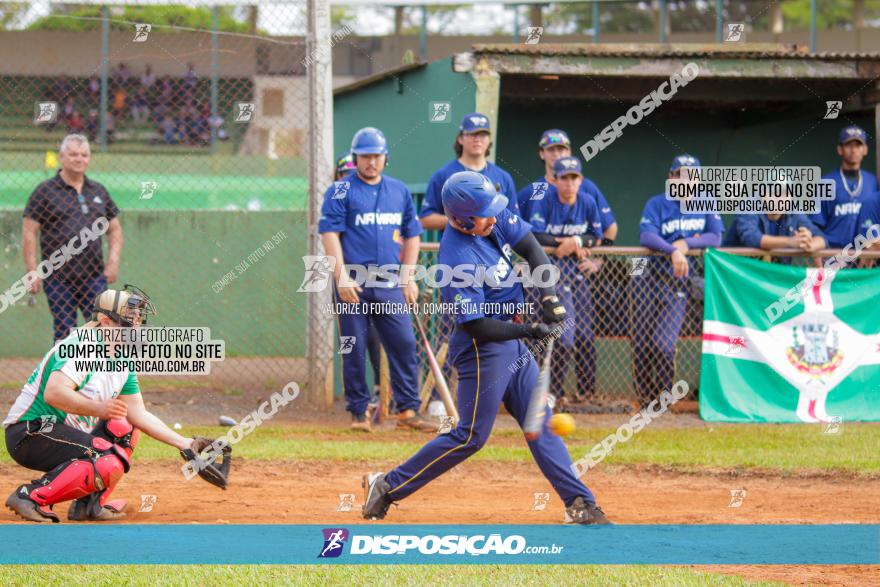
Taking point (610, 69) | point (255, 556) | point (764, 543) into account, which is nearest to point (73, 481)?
point (255, 556)

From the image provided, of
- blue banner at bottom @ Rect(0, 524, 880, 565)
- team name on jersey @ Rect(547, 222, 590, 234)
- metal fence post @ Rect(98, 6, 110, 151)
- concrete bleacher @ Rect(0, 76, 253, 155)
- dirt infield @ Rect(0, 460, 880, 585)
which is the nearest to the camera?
blue banner at bottom @ Rect(0, 524, 880, 565)

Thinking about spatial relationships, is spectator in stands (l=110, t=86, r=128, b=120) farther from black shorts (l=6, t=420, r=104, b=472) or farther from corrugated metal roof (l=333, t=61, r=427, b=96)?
black shorts (l=6, t=420, r=104, b=472)

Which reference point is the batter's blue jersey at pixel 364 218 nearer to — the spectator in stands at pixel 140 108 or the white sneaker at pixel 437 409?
the white sneaker at pixel 437 409

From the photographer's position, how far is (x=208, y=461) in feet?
21.5

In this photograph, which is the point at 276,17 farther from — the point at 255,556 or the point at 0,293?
the point at 255,556

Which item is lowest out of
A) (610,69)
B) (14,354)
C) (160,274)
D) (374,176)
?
(14,354)

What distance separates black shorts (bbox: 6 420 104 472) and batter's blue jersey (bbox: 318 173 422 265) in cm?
348

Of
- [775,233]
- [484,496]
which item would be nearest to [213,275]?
[775,233]

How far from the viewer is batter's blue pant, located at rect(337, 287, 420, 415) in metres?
9.45

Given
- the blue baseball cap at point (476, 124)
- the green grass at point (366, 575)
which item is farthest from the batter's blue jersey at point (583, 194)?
the green grass at point (366, 575)

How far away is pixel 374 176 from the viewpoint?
9.52m

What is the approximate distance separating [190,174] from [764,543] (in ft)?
45.8

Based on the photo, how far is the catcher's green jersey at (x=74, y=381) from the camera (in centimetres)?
634

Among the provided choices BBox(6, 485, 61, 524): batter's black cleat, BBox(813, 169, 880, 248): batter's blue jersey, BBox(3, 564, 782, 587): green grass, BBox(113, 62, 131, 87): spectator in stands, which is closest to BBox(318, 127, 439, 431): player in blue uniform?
BBox(6, 485, 61, 524): batter's black cleat
